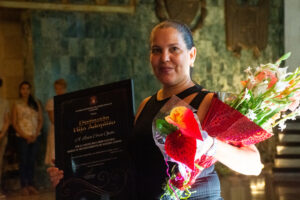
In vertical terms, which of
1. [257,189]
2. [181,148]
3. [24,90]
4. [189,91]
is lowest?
[257,189]

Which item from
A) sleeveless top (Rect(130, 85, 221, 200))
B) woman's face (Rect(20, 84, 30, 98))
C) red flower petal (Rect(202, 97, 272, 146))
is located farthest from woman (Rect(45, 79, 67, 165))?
red flower petal (Rect(202, 97, 272, 146))

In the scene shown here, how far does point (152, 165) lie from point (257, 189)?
670cm

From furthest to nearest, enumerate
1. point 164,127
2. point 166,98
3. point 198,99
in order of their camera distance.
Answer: point 166,98 < point 198,99 < point 164,127

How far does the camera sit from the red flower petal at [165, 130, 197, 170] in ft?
6.66

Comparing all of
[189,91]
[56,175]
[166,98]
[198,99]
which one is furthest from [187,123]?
[56,175]

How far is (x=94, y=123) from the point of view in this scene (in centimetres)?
281

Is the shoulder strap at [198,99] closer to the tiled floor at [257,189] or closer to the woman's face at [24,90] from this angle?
the tiled floor at [257,189]

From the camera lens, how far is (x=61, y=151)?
282cm

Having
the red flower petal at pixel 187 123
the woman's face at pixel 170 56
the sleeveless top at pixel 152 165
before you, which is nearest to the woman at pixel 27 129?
the sleeveless top at pixel 152 165

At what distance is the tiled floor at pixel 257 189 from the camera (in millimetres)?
8120

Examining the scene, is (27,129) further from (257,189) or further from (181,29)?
(181,29)

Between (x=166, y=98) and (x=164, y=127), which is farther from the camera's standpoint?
(x=166, y=98)

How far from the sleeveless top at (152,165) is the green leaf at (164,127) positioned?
281mm

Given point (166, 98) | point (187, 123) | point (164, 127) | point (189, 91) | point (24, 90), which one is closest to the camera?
point (187, 123)
